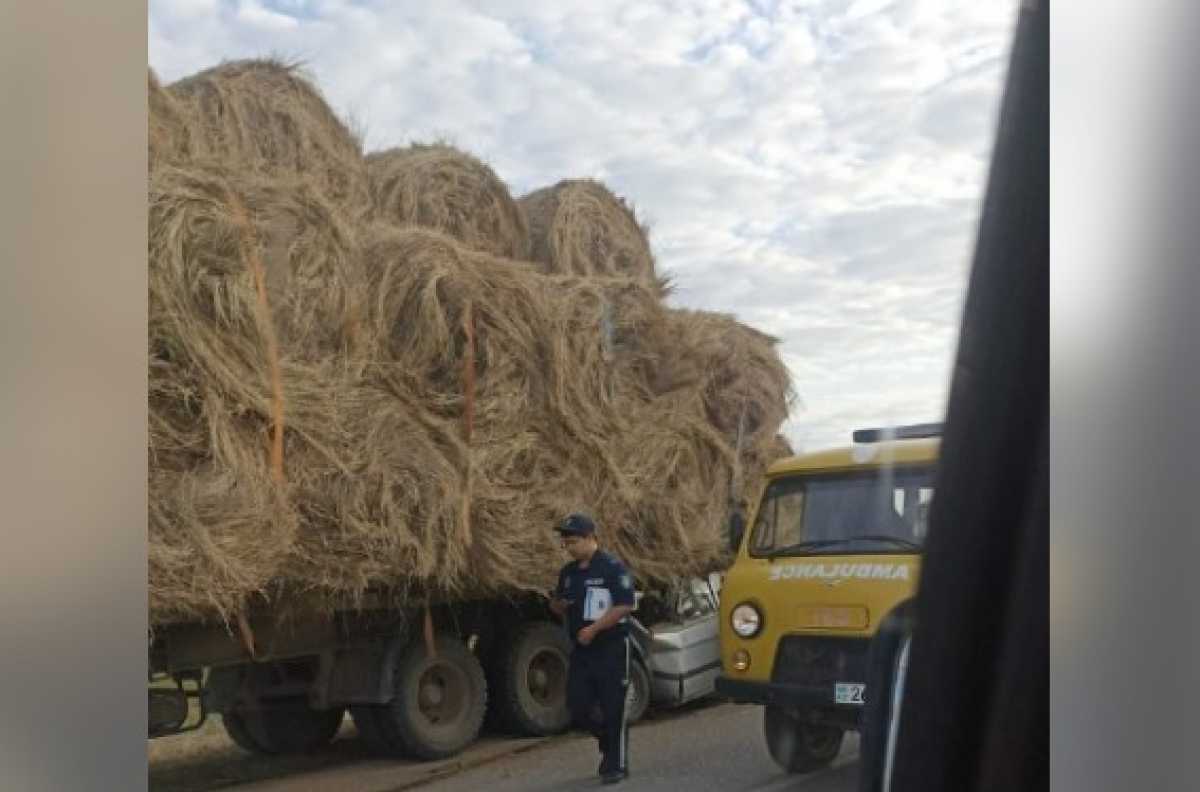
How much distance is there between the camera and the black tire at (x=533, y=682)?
15.8 feet

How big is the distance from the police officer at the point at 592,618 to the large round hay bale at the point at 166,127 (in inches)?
68.0

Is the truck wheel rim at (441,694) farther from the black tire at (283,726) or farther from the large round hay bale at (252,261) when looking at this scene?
the large round hay bale at (252,261)

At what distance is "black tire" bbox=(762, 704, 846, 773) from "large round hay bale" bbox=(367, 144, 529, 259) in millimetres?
2525

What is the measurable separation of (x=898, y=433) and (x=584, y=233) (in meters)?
3.47

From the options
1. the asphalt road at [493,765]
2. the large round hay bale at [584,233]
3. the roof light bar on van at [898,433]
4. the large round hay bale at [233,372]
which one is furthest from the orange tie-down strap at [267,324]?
the roof light bar on van at [898,433]

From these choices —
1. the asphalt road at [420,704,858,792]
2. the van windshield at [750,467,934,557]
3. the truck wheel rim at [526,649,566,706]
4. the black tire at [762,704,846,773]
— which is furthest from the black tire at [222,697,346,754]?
the black tire at [762,704,846,773]

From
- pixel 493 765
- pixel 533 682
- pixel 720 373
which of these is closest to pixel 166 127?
pixel 720 373

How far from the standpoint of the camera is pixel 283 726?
4.46 metres

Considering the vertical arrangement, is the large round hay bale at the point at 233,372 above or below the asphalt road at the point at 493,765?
above

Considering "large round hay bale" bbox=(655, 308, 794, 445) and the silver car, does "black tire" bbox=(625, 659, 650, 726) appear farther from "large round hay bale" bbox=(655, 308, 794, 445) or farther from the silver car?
"large round hay bale" bbox=(655, 308, 794, 445)

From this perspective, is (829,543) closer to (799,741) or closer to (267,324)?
(799,741)
